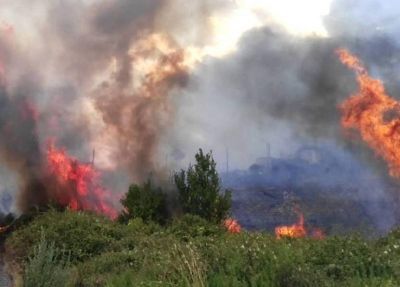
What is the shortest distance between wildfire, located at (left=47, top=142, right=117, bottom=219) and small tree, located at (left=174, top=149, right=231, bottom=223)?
8.58m

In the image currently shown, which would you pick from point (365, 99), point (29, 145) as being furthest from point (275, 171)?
point (29, 145)

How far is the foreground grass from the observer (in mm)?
7488

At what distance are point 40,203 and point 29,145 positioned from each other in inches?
156

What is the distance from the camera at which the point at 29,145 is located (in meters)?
29.8

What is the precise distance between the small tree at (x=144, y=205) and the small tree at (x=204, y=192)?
0.88 meters

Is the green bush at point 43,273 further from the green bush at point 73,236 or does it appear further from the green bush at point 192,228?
the green bush at point 192,228

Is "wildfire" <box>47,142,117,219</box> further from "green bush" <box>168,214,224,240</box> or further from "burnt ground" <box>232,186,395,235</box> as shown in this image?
"green bush" <box>168,214,224,240</box>

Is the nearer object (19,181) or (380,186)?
(19,181)

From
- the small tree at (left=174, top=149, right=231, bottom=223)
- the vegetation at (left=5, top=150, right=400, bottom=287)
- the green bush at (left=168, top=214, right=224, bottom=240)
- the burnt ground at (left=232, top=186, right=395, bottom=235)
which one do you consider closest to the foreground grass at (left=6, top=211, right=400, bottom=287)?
the vegetation at (left=5, top=150, right=400, bottom=287)

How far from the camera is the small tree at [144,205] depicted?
20.0m

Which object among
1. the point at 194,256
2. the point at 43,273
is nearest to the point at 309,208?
the point at 194,256

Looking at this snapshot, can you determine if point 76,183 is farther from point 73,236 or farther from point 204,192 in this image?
point 73,236

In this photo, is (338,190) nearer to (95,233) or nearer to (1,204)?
(1,204)

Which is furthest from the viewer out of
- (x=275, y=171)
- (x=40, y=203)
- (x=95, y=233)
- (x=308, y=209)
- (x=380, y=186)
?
(x=275, y=171)
